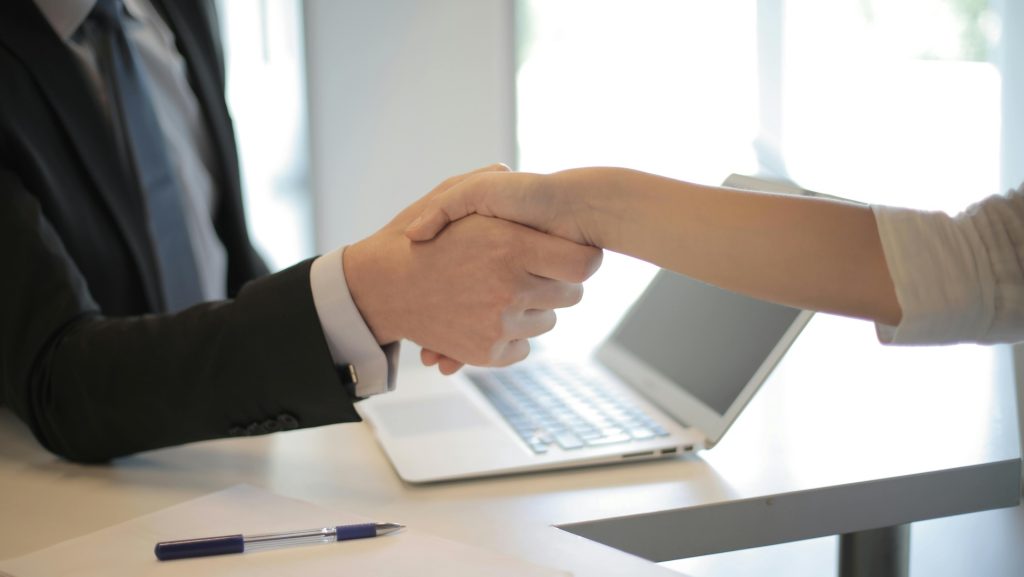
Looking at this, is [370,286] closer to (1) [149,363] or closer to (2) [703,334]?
(1) [149,363]

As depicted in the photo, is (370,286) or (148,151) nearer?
(370,286)

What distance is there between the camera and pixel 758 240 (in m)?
0.74

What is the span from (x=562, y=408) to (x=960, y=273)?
0.43 metres

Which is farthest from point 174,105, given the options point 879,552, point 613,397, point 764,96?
point 764,96

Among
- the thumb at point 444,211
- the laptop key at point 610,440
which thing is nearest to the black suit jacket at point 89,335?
the thumb at point 444,211

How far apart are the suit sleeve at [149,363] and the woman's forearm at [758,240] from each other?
294 millimetres

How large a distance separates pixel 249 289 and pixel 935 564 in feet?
3.24

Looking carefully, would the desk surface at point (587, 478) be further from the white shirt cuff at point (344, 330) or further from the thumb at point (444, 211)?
the thumb at point (444, 211)

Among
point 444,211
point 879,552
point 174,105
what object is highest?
point 174,105

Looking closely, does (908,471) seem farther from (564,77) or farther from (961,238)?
(564,77)

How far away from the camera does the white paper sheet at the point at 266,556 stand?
64 cm

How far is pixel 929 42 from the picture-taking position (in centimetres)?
193

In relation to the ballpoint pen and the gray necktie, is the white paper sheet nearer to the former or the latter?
the ballpoint pen

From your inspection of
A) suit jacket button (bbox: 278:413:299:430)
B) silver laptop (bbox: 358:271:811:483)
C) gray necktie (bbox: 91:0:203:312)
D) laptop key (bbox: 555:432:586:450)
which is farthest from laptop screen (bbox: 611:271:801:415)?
gray necktie (bbox: 91:0:203:312)
